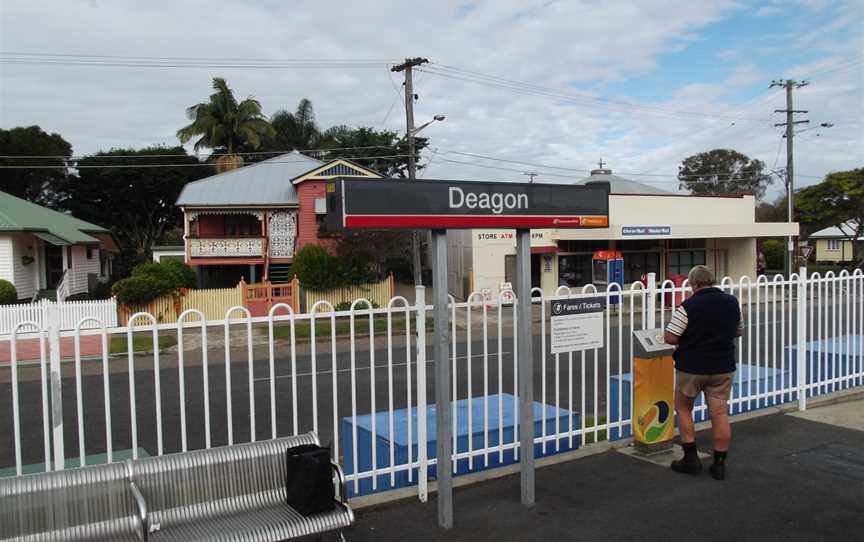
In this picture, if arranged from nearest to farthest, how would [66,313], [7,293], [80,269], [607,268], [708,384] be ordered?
[708,384], [66,313], [7,293], [607,268], [80,269]

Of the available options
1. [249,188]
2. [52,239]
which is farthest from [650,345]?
[249,188]

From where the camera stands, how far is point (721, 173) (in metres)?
66.7

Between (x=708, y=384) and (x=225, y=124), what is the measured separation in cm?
4149

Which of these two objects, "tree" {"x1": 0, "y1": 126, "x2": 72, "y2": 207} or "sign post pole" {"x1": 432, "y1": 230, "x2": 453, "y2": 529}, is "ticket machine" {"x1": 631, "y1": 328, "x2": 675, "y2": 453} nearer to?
"sign post pole" {"x1": 432, "y1": 230, "x2": 453, "y2": 529}

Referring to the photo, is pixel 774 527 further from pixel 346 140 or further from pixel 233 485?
pixel 346 140

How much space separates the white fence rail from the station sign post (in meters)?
0.35

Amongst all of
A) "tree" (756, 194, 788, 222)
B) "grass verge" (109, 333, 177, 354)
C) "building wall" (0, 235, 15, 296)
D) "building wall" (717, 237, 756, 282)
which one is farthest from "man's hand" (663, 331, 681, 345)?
"tree" (756, 194, 788, 222)

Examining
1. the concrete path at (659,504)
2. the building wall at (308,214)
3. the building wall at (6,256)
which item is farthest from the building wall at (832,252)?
the concrete path at (659,504)

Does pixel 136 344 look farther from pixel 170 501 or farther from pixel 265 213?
pixel 265 213

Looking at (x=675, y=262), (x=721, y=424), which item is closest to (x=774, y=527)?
(x=721, y=424)

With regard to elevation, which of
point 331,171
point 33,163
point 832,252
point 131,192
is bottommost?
point 832,252

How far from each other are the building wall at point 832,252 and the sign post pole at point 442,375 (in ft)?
209

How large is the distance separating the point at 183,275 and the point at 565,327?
20.0 m

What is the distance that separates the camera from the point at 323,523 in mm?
3844
